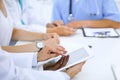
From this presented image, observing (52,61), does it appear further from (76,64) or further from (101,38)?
(101,38)

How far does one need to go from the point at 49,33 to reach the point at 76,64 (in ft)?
1.55

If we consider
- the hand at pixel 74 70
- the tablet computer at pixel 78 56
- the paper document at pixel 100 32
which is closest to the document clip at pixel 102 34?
the paper document at pixel 100 32

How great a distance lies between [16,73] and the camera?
83 cm

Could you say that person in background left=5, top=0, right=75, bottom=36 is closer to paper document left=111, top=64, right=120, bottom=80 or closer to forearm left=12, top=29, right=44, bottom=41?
forearm left=12, top=29, right=44, bottom=41

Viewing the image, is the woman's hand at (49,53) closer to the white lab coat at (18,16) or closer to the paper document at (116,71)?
the paper document at (116,71)

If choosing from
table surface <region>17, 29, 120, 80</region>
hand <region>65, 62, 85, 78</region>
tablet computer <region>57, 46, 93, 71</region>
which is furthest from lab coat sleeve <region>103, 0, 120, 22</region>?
hand <region>65, 62, 85, 78</region>

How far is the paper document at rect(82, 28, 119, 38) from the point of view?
1.45m

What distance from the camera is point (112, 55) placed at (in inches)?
46.4

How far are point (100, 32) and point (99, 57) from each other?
37 centimetres

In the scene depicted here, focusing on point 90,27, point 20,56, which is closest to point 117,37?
point 90,27

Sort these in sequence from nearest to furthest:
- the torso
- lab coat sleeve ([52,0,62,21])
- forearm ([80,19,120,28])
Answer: the torso, forearm ([80,19,120,28]), lab coat sleeve ([52,0,62,21])

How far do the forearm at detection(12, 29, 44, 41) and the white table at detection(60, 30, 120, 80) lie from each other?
0.15m

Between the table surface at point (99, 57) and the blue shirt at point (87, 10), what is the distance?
29 cm

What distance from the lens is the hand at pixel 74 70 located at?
0.97 metres
